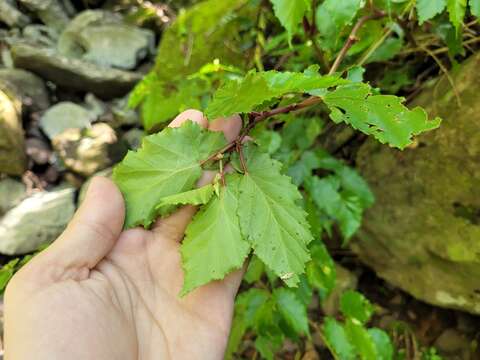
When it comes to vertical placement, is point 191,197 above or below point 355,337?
above

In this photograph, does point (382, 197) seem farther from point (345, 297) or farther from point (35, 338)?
point (35, 338)

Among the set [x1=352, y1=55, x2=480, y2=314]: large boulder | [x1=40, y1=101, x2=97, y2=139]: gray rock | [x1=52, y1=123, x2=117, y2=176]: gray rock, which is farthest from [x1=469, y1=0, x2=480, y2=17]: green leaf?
[x1=40, y1=101, x2=97, y2=139]: gray rock

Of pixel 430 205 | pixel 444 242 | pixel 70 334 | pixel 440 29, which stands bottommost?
pixel 444 242

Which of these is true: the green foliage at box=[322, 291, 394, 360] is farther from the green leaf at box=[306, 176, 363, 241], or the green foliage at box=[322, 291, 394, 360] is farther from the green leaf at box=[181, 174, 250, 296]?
the green leaf at box=[181, 174, 250, 296]

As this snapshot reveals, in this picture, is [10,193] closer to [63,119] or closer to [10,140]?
[10,140]

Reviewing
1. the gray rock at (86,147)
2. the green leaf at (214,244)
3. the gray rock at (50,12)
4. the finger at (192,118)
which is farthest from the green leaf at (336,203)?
the gray rock at (50,12)

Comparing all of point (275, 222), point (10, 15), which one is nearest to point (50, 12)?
point (10, 15)

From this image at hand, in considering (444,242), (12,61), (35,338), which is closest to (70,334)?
(35,338)
